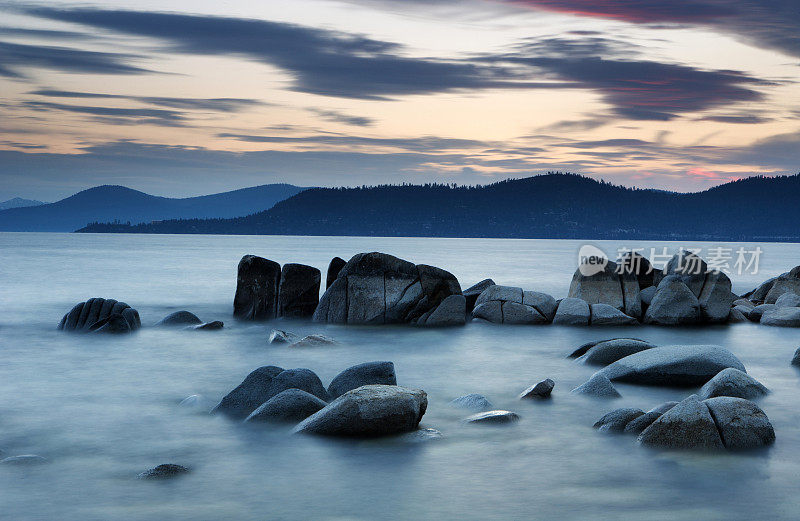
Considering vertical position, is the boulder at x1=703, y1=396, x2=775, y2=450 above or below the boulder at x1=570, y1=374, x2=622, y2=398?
above

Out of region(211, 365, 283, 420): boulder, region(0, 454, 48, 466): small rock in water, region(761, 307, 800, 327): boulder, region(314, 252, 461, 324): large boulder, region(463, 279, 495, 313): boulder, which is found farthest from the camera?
region(463, 279, 495, 313): boulder

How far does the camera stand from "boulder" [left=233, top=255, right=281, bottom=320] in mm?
19875

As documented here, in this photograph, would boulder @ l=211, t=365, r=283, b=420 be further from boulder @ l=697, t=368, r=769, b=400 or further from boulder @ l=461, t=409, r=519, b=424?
boulder @ l=697, t=368, r=769, b=400

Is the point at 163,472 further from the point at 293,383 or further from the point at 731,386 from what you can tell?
the point at 731,386

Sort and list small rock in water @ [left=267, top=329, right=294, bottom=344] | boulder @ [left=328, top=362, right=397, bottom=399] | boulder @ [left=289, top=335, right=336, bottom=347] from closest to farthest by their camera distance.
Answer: boulder @ [left=328, top=362, right=397, bottom=399], boulder @ [left=289, top=335, right=336, bottom=347], small rock in water @ [left=267, top=329, right=294, bottom=344]

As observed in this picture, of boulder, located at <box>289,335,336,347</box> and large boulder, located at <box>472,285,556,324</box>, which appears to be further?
large boulder, located at <box>472,285,556,324</box>

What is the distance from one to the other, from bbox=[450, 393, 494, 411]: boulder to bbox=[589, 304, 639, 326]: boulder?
9.48m

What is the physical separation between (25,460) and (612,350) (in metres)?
9.16

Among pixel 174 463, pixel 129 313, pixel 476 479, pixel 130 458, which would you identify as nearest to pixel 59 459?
pixel 130 458

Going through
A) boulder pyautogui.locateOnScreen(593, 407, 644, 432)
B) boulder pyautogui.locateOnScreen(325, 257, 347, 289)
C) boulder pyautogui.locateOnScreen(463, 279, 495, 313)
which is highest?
boulder pyautogui.locateOnScreen(325, 257, 347, 289)

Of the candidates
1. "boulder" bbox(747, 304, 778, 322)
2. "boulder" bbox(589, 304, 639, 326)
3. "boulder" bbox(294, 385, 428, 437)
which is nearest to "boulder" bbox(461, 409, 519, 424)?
"boulder" bbox(294, 385, 428, 437)

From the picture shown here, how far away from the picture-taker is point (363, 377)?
10.0 metres

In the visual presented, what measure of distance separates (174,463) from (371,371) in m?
3.17

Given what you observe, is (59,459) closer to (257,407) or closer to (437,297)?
(257,407)
